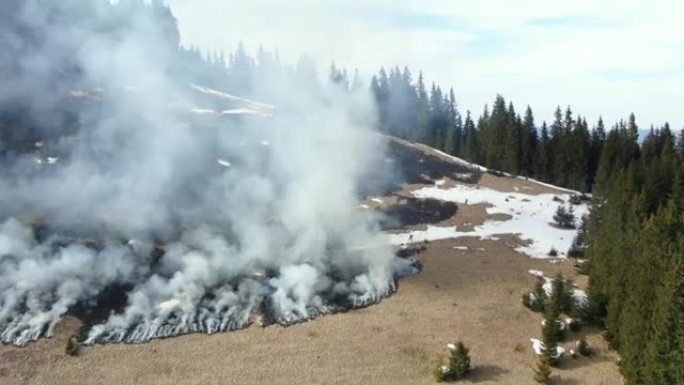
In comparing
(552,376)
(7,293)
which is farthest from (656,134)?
(7,293)

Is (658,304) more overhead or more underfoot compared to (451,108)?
more overhead

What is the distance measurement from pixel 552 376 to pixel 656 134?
2742 inches

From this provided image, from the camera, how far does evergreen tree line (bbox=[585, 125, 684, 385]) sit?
23.6 metres

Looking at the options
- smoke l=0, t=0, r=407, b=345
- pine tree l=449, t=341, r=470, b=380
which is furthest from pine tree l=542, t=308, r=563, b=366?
smoke l=0, t=0, r=407, b=345

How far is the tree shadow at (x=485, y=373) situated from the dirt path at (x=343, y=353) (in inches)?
1.9

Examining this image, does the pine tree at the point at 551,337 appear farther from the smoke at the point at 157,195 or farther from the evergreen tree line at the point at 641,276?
the smoke at the point at 157,195

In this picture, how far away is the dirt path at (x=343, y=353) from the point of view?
96.2 ft

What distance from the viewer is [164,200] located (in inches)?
2048

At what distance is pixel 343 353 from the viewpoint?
103 feet

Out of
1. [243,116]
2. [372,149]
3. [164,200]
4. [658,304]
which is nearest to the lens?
[658,304]

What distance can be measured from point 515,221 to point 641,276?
96.3 feet

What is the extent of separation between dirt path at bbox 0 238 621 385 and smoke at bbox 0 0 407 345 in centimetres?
175

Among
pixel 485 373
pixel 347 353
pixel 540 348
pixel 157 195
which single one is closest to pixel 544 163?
pixel 157 195

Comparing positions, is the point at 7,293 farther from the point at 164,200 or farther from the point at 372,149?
the point at 372,149
